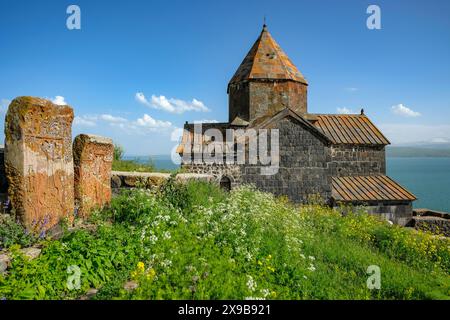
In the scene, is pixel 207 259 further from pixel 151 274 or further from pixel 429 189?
pixel 429 189

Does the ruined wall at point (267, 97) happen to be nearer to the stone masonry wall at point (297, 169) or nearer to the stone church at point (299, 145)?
the stone church at point (299, 145)

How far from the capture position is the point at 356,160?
559 inches

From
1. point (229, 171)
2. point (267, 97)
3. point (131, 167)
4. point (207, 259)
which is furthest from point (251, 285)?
point (267, 97)

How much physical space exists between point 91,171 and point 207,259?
Answer: 2.64 m

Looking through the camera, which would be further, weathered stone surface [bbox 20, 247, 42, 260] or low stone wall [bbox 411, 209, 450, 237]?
low stone wall [bbox 411, 209, 450, 237]

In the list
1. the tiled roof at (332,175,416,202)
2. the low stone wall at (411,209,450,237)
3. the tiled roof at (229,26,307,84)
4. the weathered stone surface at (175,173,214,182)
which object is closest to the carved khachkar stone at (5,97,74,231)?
the weathered stone surface at (175,173,214,182)

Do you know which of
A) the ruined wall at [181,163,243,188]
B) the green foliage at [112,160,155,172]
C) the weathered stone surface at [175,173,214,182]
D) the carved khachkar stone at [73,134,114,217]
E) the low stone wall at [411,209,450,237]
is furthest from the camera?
the low stone wall at [411,209,450,237]

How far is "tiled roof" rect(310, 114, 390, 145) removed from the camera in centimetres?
1416

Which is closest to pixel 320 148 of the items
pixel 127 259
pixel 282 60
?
pixel 282 60

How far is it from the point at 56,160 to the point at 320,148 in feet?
32.0

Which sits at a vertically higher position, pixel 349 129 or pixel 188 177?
pixel 349 129

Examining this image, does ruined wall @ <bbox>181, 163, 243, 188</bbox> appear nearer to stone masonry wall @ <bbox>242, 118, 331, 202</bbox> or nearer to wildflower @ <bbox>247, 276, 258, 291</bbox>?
stone masonry wall @ <bbox>242, 118, 331, 202</bbox>

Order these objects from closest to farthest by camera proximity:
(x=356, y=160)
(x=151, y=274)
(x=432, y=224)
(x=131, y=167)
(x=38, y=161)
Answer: (x=151, y=274) → (x=38, y=161) → (x=131, y=167) → (x=432, y=224) → (x=356, y=160)
